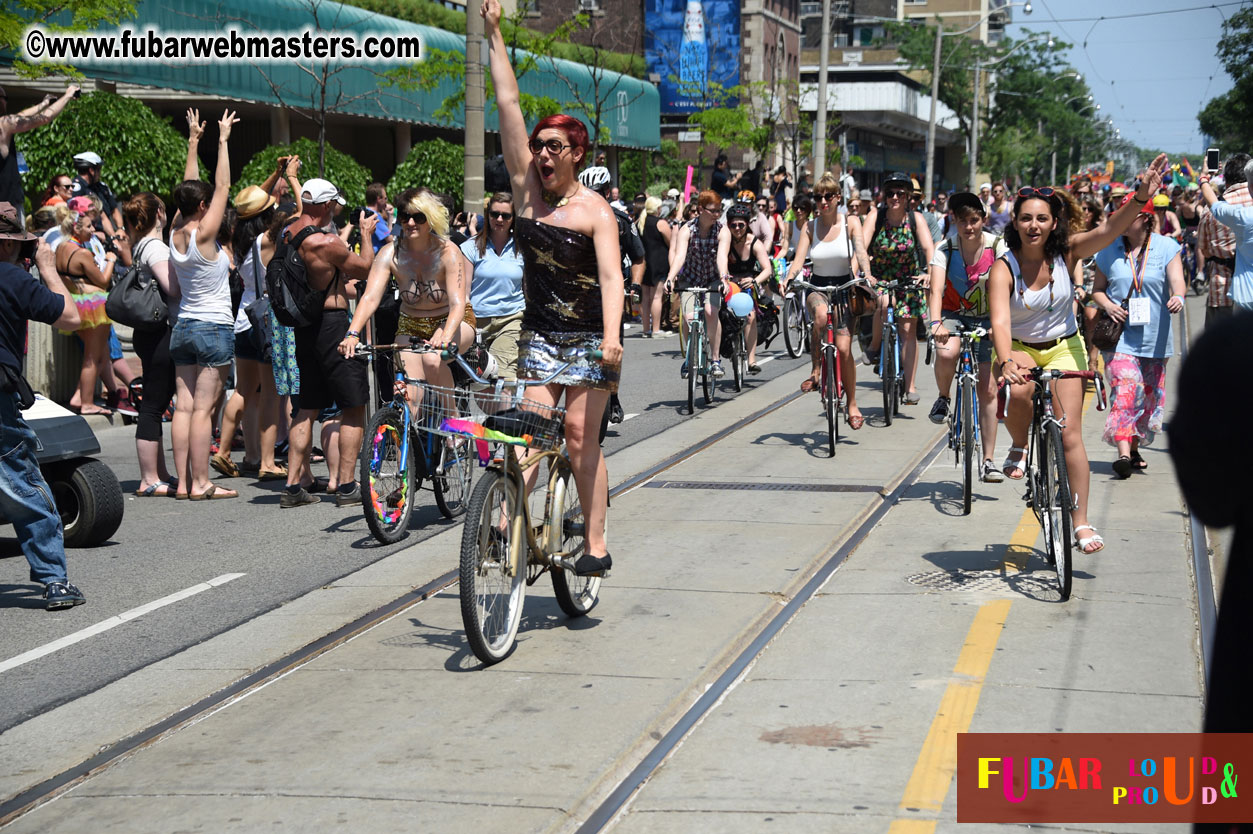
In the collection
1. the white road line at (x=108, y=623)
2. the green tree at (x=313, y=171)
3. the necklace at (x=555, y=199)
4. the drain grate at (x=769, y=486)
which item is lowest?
the white road line at (x=108, y=623)

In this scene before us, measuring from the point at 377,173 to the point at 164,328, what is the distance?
91.0 feet

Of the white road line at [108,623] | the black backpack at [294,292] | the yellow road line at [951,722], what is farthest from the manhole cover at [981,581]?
the black backpack at [294,292]

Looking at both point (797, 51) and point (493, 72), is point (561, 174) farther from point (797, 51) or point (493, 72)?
point (797, 51)

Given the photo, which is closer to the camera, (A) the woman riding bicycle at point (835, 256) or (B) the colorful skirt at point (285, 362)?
(B) the colorful skirt at point (285, 362)

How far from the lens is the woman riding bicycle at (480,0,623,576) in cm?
602

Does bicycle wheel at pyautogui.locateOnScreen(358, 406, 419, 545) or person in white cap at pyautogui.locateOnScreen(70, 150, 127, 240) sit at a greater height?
person in white cap at pyautogui.locateOnScreen(70, 150, 127, 240)

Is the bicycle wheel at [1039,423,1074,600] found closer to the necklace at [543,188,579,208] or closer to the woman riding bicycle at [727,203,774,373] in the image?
the necklace at [543,188,579,208]

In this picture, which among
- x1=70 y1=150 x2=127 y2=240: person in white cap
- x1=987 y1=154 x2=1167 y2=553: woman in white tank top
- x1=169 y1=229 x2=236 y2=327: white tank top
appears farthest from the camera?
x1=70 y1=150 x2=127 y2=240: person in white cap

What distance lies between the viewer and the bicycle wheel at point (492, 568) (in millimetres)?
5516

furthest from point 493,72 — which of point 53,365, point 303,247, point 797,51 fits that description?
point 797,51

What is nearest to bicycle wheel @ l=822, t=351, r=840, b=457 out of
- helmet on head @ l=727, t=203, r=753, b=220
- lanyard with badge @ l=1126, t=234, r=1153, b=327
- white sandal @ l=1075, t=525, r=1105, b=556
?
lanyard with badge @ l=1126, t=234, r=1153, b=327

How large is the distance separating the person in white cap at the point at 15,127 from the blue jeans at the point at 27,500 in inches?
135

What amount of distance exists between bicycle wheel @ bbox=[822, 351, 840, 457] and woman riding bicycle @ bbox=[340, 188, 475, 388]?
10.6 feet

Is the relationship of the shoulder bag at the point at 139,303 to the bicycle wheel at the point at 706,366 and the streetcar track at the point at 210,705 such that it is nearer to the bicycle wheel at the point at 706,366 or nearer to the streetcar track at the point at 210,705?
the streetcar track at the point at 210,705
